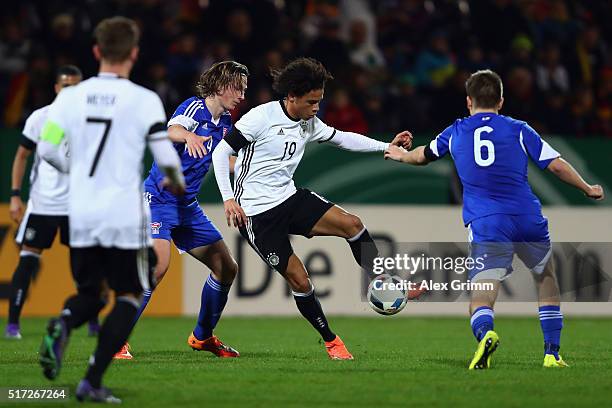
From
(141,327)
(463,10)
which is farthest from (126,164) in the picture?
(463,10)

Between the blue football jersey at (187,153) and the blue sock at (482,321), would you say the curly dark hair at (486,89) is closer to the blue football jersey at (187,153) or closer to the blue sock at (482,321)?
the blue sock at (482,321)

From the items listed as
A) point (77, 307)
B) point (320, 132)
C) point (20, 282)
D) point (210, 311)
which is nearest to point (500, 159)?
point (320, 132)

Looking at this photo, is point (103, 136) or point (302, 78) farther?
point (302, 78)

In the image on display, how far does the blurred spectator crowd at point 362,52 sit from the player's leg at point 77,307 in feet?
26.2

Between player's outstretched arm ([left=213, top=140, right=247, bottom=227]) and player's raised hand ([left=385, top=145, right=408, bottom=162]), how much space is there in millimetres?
1158

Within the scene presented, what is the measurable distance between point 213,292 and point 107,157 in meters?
3.29

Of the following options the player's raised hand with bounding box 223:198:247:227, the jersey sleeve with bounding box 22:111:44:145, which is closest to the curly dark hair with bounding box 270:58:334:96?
the player's raised hand with bounding box 223:198:247:227

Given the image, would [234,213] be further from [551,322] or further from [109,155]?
[551,322]

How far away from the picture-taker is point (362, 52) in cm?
1662

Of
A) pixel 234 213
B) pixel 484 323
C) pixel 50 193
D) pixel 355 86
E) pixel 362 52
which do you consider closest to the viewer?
pixel 484 323

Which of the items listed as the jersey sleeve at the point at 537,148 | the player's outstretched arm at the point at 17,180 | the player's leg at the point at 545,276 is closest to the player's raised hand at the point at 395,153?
the jersey sleeve at the point at 537,148

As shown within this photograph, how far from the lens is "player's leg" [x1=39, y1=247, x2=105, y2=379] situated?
20.4 feet

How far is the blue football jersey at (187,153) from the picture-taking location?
892cm

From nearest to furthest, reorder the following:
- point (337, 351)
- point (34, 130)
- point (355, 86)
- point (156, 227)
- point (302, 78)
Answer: point (302, 78) < point (337, 351) < point (156, 227) < point (34, 130) < point (355, 86)
